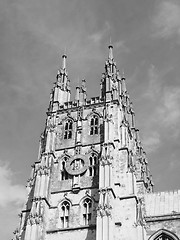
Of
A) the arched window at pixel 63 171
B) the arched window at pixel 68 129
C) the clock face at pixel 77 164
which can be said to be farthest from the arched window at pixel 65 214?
the arched window at pixel 68 129

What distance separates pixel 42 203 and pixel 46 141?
8.11 m

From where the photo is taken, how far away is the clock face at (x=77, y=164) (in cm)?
3994

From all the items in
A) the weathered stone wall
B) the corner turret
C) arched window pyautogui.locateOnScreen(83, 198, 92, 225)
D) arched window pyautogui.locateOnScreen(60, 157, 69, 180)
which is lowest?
the weathered stone wall

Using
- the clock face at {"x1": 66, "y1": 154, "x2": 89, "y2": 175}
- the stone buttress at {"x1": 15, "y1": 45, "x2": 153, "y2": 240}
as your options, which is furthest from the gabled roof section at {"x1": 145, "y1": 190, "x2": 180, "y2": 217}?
the clock face at {"x1": 66, "y1": 154, "x2": 89, "y2": 175}

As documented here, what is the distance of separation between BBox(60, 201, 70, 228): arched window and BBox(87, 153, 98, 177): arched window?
3760 mm

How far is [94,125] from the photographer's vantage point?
145 ft

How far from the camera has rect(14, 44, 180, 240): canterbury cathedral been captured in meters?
35.6

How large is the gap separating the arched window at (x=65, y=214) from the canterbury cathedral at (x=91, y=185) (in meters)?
0.09

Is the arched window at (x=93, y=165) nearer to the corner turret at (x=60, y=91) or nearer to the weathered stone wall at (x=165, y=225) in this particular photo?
the weathered stone wall at (x=165, y=225)

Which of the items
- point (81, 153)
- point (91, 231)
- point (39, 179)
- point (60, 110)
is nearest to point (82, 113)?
point (60, 110)

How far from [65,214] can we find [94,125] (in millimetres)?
10837

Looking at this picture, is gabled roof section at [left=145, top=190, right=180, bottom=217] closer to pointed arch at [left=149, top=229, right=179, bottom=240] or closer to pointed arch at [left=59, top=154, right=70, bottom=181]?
pointed arch at [left=149, top=229, right=179, bottom=240]

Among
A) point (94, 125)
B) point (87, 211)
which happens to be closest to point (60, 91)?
point (94, 125)

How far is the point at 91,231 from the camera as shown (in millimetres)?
35406
